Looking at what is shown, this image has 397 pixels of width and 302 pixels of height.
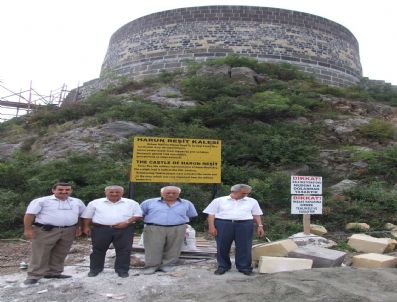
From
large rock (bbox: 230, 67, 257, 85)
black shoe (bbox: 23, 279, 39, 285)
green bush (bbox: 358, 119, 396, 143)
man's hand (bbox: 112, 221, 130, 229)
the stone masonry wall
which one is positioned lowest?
black shoe (bbox: 23, 279, 39, 285)

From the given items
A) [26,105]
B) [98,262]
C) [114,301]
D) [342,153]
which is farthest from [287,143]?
[26,105]

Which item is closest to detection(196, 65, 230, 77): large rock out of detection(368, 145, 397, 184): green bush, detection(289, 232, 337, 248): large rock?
detection(368, 145, 397, 184): green bush

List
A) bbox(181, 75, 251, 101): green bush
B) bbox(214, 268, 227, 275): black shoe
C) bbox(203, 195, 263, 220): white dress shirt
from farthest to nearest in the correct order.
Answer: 1. bbox(181, 75, 251, 101): green bush
2. bbox(203, 195, 263, 220): white dress shirt
3. bbox(214, 268, 227, 275): black shoe

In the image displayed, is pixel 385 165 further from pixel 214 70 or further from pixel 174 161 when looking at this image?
pixel 214 70

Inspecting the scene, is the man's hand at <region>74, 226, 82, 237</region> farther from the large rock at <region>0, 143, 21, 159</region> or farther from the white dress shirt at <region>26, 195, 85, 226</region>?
the large rock at <region>0, 143, 21, 159</region>

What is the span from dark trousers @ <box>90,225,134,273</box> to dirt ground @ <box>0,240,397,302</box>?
0.13 meters

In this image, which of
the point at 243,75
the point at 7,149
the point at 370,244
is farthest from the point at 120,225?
the point at 243,75

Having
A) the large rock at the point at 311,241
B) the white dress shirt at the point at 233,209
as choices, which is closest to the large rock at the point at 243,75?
the large rock at the point at 311,241

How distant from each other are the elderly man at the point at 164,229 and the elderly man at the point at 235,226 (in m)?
0.38

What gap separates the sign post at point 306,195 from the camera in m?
7.25

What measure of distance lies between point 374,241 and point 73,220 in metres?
4.44

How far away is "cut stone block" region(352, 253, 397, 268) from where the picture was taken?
5350mm

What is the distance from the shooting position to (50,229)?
5098 mm

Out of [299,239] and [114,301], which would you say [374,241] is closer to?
[299,239]
